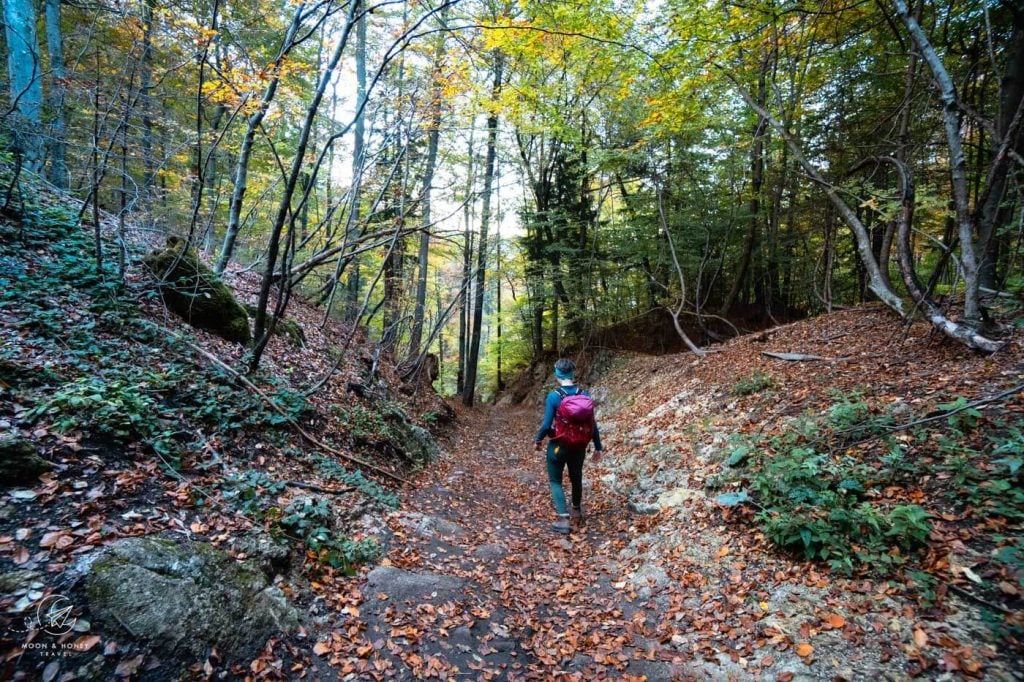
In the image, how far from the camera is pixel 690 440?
717 centimetres

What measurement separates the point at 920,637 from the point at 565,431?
12.1 feet

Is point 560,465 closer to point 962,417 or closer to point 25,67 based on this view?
point 962,417

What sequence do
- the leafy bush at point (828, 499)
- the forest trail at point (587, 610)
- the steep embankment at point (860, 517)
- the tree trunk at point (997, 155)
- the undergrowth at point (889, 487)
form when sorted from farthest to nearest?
1. the tree trunk at point (997, 155)
2. the leafy bush at point (828, 499)
3. the undergrowth at point (889, 487)
4. the forest trail at point (587, 610)
5. the steep embankment at point (860, 517)

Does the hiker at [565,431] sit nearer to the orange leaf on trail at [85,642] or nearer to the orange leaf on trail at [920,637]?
the orange leaf on trail at [920,637]

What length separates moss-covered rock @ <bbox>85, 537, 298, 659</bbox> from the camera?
8.53 feet

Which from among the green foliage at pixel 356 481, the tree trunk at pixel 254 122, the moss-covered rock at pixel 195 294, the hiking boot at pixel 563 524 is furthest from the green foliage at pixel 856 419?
the moss-covered rock at pixel 195 294

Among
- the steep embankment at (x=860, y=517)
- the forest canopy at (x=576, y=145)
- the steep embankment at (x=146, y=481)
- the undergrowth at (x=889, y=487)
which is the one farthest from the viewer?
the forest canopy at (x=576, y=145)

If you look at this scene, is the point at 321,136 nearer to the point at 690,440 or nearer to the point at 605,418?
the point at 605,418

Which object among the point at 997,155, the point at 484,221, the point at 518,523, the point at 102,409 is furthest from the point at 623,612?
the point at 484,221

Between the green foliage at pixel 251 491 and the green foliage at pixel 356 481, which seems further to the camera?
the green foliage at pixel 356 481

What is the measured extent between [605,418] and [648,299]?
7.11 metres

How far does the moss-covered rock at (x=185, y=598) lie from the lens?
2600mm

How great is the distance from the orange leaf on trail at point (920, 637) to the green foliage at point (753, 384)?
4596 mm

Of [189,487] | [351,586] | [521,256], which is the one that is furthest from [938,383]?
[521,256]
